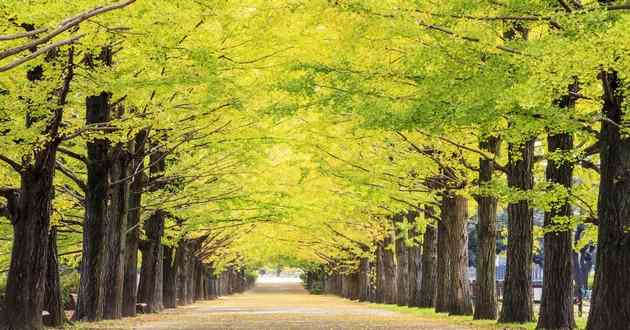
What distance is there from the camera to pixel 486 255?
24.7 metres

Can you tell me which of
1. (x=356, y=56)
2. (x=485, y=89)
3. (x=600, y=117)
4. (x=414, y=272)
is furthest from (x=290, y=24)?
(x=414, y=272)

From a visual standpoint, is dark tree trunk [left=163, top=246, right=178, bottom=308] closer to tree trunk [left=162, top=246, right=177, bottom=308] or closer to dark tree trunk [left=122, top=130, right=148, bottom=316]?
tree trunk [left=162, top=246, right=177, bottom=308]

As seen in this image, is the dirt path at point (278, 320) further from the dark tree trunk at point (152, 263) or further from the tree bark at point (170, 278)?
the tree bark at point (170, 278)

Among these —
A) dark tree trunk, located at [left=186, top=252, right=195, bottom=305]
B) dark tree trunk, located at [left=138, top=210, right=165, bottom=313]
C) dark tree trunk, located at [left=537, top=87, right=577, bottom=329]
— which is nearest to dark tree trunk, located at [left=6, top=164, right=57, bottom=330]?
dark tree trunk, located at [left=537, top=87, right=577, bottom=329]

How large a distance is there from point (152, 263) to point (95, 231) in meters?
12.0

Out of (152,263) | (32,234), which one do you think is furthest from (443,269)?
(32,234)

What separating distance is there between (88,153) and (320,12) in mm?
8572

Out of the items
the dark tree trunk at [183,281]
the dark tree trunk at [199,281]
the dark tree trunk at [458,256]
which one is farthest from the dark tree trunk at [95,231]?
the dark tree trunk at [199,281]

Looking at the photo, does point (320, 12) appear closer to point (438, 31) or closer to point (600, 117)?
point (438, 31)

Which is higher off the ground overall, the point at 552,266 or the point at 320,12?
the point at 320,12

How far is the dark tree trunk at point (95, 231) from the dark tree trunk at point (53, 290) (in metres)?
1.74

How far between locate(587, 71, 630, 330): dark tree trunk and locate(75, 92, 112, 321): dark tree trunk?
12.0 m

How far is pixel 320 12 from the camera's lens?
15.5 metres

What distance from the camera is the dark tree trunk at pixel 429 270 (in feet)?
113
